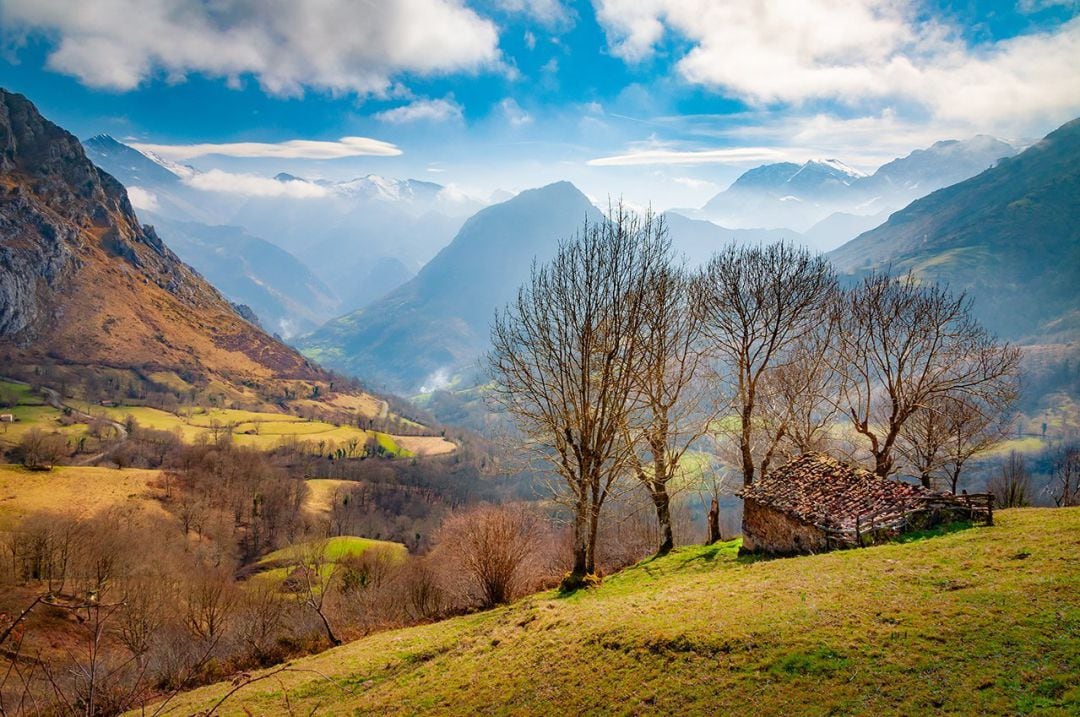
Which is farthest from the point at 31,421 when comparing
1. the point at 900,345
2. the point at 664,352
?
the point at 900,345

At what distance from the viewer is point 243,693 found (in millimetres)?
20500

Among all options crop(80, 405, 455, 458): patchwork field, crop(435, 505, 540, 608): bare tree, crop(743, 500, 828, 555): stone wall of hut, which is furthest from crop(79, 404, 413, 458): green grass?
crop(743, 500, 828, 555): stone wall of hut

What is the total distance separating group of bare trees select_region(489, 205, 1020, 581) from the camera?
23.4 m

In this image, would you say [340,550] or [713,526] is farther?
[340,550]

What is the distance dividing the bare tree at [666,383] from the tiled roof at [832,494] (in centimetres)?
447

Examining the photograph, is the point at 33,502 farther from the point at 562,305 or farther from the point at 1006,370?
the point at 1006,370

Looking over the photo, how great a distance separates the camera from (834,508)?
2212cm

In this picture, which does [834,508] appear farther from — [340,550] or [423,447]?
[423,447]

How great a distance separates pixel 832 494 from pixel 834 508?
1.04m

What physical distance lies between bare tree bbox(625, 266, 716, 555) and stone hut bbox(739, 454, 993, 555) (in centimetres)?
472

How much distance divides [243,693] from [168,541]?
65.6 m

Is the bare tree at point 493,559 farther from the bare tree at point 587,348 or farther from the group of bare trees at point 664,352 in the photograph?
the bare tree at point 587,348

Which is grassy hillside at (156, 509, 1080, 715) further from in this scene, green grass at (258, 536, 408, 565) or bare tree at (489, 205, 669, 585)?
green grass at (258, 536, 408, 565)

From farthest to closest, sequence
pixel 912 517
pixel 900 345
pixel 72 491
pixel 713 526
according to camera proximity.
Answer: pixel 72 491
pixel 900 345
pixel 713 526
pixel 912 517
